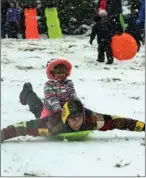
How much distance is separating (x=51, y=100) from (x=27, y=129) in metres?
0.58

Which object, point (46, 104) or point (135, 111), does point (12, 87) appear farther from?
point (46, 104)

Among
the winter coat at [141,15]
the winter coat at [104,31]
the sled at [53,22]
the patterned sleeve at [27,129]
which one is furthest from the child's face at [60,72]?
the sled at [53,22]

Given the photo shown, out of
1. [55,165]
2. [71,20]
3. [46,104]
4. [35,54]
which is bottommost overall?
[55,165]

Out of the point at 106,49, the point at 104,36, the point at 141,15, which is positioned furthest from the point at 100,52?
the point at 141,15

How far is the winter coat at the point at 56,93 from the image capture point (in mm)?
6812

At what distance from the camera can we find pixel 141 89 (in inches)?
450

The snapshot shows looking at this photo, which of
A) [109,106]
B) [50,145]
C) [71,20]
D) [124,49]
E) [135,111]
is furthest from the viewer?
[71,20]

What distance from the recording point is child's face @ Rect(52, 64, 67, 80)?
7088 millimetres

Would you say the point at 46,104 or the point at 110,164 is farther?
the point at 46,104

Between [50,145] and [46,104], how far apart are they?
975mm

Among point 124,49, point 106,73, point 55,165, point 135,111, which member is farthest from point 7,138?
point 124,49

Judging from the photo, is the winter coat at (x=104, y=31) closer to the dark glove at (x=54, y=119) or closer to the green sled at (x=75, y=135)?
the dark glove at (x=54, y=119)

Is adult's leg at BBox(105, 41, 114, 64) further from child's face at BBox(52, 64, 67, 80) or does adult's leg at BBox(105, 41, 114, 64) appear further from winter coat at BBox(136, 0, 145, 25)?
child's face at BBox(52, 64, 67, 80)

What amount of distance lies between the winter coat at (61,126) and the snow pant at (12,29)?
16.0 metres
